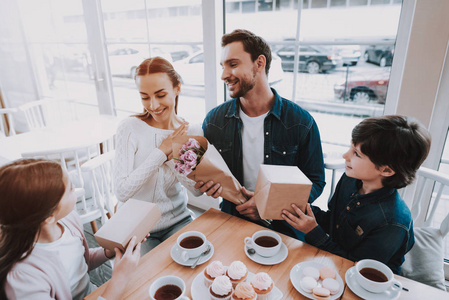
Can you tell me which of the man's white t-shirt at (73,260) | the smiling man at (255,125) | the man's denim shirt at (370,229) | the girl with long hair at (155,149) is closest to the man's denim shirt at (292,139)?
the smiling man at (255,125)

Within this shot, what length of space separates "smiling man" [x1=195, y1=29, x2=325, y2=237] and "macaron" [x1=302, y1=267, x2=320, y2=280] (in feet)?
1.42

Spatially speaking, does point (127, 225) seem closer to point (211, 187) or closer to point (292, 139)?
point (211, 187)

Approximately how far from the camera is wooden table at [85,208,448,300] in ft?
2.77

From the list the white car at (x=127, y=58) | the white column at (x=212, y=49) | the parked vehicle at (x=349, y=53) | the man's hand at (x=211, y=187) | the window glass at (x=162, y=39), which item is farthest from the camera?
the white car at (x=127, y=58)

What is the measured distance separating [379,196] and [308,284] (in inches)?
19.1

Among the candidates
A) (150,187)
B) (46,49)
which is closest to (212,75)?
(150,187)

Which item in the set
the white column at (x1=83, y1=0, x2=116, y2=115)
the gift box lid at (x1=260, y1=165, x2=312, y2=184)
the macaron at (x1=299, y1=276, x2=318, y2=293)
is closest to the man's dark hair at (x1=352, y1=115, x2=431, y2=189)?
the gift box lid at (x1=260, y1=165, x2=312, y2=184)

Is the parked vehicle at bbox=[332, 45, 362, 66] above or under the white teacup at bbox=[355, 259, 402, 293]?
above

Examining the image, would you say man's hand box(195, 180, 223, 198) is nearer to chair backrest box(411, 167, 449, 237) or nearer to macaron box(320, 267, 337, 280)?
macaron box(320, 267, 337, 280)

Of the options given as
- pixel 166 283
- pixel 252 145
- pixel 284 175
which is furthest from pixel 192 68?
pixel 166 283

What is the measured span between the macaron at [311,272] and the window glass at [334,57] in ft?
3.90

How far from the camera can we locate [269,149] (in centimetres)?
148

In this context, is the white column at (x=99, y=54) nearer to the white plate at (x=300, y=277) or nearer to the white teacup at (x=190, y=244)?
the white teacup at (x=190, y=244)

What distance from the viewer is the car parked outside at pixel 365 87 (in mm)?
1618
